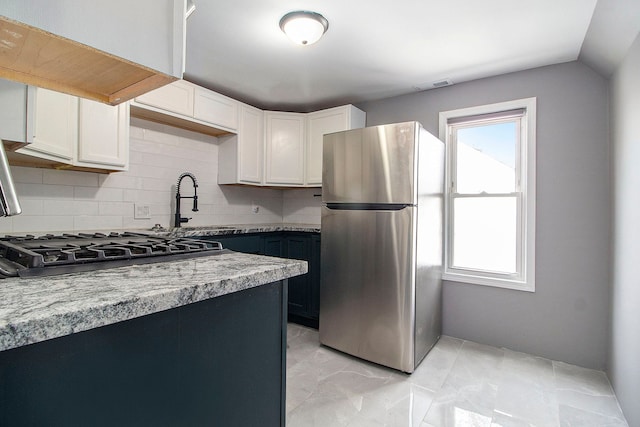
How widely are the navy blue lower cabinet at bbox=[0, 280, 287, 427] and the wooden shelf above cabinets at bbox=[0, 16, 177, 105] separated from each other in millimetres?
577

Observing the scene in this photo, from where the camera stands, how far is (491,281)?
2.72m

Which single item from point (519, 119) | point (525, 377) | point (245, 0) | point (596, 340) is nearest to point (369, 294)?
point (525, 377)

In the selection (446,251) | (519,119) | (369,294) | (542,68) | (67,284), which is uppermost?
(542,68)

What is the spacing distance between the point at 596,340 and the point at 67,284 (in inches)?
123

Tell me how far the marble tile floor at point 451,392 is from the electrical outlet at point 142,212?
1.68 meters

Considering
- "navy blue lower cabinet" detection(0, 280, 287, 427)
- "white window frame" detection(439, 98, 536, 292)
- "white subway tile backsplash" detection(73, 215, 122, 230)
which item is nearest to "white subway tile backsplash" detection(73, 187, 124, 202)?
"white subway tile backsplash" detection(73, 215, 122, 230)

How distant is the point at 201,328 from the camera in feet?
2.57

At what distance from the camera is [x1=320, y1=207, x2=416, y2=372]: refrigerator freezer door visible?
2273 millimetres

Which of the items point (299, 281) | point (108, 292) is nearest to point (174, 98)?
point (299, 281)

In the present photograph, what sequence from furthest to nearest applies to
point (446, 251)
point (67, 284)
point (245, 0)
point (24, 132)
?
point (446, 251) → point (245, 0) → point (24, 132) → point (67, 284)

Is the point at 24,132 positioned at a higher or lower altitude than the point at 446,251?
higher

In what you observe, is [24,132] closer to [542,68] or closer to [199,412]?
[199,412]

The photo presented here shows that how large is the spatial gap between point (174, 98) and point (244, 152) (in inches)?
32.0

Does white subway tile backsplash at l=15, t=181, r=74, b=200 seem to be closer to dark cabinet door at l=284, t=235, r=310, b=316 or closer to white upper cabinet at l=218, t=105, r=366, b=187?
white upper cabinet at l=218, t=105, r=366, b=187
